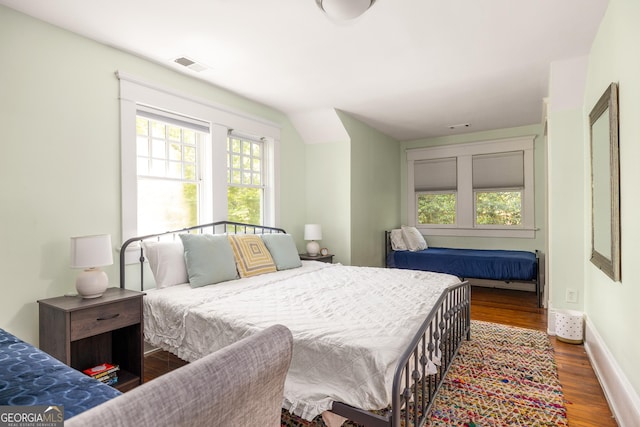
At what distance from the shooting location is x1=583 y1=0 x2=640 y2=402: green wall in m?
1.74

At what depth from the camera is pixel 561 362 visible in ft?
8.91

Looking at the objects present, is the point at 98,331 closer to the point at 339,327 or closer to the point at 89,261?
the point at 89,261

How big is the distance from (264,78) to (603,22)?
8.92 feet

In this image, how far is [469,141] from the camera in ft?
19.3

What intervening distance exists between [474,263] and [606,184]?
2742 mm

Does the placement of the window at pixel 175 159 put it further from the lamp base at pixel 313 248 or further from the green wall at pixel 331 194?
the green wall at pixel 331 194

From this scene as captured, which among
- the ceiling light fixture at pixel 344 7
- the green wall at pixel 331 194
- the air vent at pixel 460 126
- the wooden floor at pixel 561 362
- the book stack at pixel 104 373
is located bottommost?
the wooden floor at pixel 561 362

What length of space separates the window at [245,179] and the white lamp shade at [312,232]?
1.95 ft

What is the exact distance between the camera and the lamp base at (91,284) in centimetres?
221

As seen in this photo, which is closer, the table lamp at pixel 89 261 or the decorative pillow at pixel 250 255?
the table lamp at pixel 89 261

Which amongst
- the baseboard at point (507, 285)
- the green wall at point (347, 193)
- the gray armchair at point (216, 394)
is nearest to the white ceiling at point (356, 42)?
the green wall at point (347, 193)

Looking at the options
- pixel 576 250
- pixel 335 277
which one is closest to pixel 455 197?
pixel 576 250

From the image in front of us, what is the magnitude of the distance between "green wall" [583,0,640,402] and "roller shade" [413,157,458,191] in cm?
362

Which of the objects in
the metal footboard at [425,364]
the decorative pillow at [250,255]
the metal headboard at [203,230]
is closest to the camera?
the metal footboard at [425,364]
